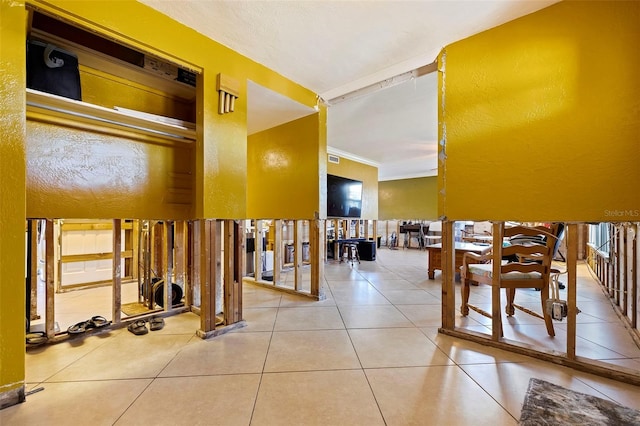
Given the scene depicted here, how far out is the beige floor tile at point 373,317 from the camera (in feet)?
8.18

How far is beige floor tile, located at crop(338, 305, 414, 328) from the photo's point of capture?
2.49m

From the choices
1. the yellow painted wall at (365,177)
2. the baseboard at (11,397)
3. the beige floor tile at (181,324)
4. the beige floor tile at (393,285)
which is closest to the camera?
the baseboard at (11,397)

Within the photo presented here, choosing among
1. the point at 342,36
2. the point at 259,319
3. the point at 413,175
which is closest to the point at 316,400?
the point at 259,319

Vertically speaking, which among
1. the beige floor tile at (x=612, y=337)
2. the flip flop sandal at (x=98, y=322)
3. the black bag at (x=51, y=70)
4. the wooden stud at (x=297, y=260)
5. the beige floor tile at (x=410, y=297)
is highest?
the black bag at (x=51, y=70)

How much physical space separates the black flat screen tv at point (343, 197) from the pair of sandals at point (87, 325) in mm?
3844

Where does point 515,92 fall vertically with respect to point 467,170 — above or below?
above

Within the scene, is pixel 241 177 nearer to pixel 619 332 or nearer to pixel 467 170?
pixel 467 170

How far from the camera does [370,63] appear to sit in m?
2.61

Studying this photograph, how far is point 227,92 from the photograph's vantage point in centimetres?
229

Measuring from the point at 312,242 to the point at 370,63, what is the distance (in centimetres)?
216

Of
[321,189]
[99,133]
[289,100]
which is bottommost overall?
[321,189]

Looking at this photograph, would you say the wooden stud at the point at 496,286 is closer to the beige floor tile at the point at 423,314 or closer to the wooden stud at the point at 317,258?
the beige floor tile at the point at 423,314

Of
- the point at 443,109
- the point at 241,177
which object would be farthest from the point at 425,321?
the point at 241,177

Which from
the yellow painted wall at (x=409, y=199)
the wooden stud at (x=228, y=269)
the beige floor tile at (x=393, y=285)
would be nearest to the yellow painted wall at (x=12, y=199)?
the wooden stud at (x=228, y=269)
